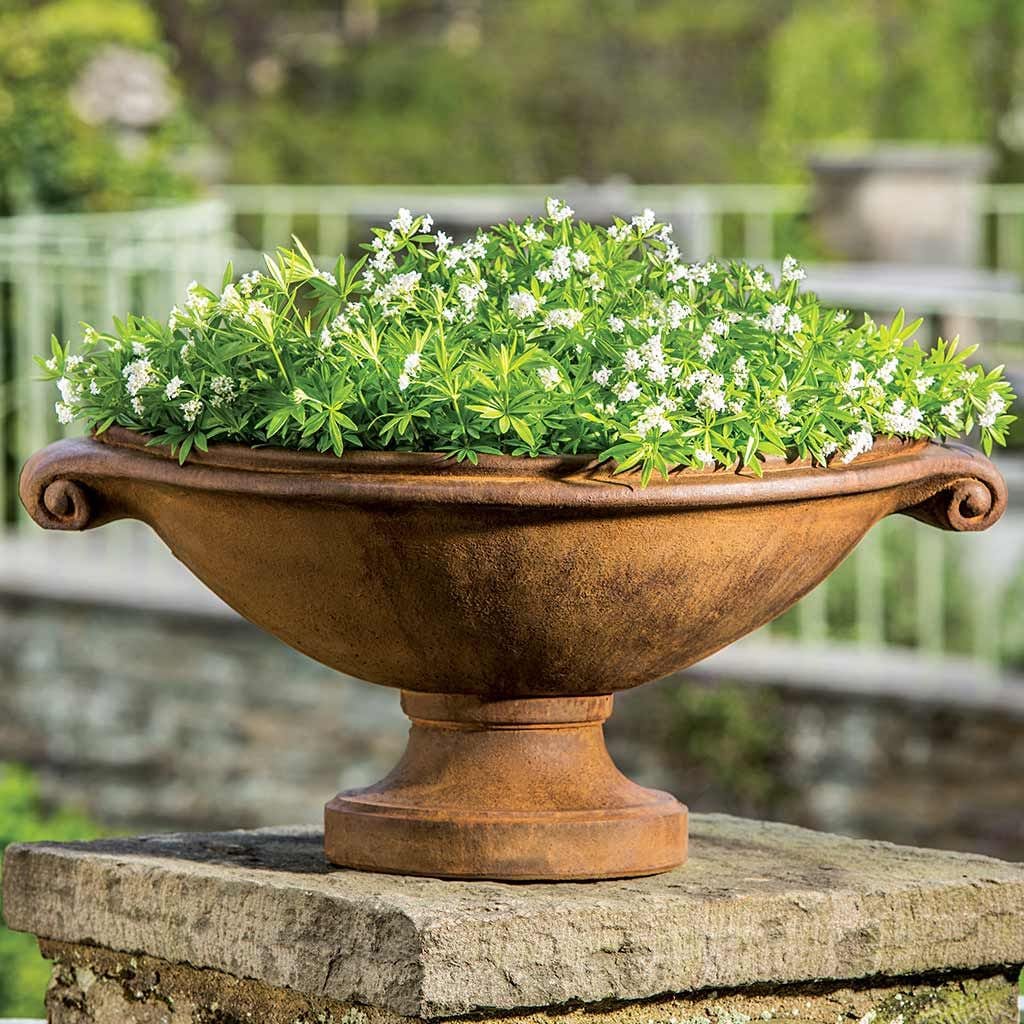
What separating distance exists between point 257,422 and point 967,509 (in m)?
0.78

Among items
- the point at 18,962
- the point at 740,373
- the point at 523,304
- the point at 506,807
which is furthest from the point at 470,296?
the point at 18,962

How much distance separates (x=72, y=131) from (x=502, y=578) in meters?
6.75

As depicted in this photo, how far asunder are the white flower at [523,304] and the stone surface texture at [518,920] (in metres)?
0.58

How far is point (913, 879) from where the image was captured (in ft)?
7.38

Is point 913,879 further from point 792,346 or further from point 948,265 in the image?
Answer: point 948,265

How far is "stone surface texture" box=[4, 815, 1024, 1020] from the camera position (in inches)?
78.8

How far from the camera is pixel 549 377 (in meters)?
2.01

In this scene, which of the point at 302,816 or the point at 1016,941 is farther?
the point at 302,816

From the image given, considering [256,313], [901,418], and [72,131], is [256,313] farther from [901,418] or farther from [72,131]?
[72,131]

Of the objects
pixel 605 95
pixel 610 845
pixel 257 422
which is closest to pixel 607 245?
pixel 257 422

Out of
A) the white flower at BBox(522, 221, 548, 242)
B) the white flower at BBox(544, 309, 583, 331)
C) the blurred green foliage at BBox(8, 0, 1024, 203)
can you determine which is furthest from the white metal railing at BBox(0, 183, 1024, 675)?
the white flower at BBox(544, 309, 583, 331)

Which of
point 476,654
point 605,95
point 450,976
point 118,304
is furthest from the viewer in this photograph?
point 605,95

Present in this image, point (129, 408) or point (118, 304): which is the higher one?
point (118, 304)

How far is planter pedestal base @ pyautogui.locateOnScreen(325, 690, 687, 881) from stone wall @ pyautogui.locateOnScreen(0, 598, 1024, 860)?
4.10 meters
